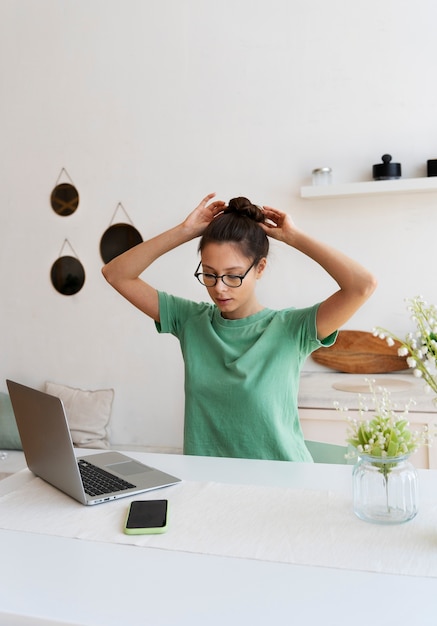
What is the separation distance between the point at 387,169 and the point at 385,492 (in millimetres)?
2011

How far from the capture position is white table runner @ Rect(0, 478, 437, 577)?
112cm

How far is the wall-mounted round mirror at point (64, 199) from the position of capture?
358 centimetres

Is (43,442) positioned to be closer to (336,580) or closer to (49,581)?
(49,581)

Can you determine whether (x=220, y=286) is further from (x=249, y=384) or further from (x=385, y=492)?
(x=385, y=492)

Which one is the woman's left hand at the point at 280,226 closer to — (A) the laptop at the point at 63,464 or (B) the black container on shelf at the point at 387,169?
(A) the laptop at the point at 63,464

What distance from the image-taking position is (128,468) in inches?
63.9

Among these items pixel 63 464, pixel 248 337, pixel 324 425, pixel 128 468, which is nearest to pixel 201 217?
pixel 248 337

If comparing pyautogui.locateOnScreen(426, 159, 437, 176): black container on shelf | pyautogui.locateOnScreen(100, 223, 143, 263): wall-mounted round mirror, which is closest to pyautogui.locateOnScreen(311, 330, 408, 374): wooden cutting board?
pyautogui.locateOnScreen(426, 159, 437, 176): black container on shelf

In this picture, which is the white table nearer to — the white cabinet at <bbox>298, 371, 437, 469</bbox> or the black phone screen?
the black phone screen

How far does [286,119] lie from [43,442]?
2.19m

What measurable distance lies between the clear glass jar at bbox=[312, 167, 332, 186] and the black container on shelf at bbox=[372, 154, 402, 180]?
0.72 ft

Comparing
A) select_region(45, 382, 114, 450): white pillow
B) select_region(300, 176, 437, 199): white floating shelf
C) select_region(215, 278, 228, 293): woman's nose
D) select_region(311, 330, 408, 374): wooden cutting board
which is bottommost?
select_region(45, 382, 114, 450): white pillow

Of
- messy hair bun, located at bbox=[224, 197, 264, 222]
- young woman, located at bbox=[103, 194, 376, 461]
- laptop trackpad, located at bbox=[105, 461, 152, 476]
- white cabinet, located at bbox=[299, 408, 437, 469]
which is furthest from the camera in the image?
white cabinet, located at bbox=[299, 408, 437, 469]

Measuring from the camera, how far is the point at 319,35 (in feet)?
10.2
